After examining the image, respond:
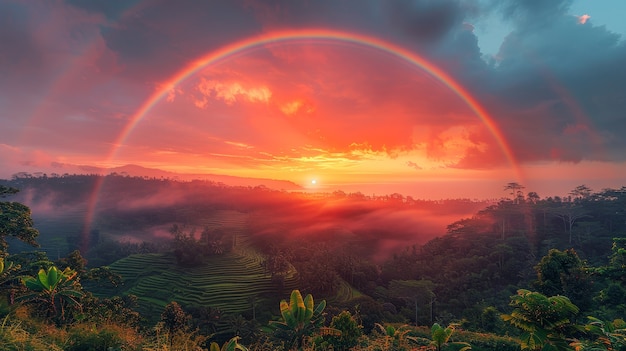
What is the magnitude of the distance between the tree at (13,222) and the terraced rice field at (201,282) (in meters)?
35.8

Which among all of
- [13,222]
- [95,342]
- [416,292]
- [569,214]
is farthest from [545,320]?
[569,214]

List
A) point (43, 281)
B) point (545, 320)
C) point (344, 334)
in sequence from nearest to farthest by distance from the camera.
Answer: point (545, 320) → point (43, 281) → point (344, 334)

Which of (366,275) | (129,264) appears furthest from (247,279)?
(129,264)

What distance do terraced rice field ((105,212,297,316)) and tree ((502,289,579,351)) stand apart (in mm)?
47642

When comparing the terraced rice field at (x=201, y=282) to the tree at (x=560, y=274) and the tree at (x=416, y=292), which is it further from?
the tree at (x=560, y=274)

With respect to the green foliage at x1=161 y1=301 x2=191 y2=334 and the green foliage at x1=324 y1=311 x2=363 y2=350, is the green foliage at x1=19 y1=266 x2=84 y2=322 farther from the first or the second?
the green foliage at x1=161 y1=301 x2=191 y2=334

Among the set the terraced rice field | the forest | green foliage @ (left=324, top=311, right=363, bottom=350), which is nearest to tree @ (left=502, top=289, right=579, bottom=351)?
the forest

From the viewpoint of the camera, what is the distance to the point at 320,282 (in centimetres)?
5475

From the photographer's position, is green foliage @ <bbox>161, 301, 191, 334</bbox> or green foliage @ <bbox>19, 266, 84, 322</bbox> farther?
green foliage @ <bbox>161, 301, 191, 334</bbox>

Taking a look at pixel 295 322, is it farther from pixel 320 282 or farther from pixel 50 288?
pixel 320 282

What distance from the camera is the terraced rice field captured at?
5404 centimetres

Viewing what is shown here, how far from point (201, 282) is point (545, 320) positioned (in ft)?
204

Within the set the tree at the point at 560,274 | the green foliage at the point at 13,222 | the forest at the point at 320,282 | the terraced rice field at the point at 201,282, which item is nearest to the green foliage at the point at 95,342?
the forest at the point at 320,282

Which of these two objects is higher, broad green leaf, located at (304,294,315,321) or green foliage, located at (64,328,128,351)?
green foliage, located at (64,328,128,351)
